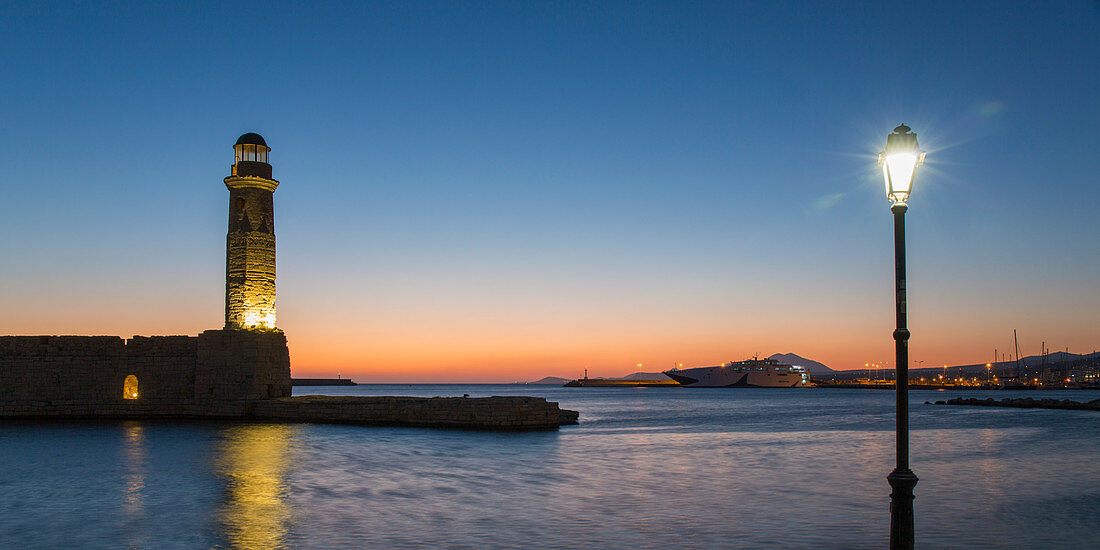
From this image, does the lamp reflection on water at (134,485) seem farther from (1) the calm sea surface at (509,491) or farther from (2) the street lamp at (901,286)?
(2) the street lamp at (901,286)

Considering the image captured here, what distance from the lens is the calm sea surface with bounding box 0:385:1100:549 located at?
29.3 ft

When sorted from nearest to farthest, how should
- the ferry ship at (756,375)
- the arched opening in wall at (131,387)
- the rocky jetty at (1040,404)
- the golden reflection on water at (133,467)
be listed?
the golden reflection on water at (133,467) < the arched opening in wall at (131,387) < the rocky jetty at (1040,404) < the ferry ship at (756,375)

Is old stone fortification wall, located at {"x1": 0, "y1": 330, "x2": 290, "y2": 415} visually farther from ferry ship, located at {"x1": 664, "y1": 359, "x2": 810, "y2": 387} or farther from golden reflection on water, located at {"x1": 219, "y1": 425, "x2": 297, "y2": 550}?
ferry ship, located at {"x1": 664, "y1": 359, "x2": 810, "y2": 387}

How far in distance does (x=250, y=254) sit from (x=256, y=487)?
47.9ft

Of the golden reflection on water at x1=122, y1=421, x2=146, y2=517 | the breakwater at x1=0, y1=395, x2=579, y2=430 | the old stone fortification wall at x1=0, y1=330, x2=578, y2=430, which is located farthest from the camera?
the old stone fortification wall at x1=0, y1=330, x2=578, y2=430

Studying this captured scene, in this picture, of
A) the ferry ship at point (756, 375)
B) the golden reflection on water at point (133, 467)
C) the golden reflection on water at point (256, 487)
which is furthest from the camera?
the ferry ship at point (756, 375)

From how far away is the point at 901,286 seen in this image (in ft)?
18.2

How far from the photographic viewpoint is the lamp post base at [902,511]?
5.52 m

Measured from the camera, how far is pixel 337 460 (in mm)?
16594

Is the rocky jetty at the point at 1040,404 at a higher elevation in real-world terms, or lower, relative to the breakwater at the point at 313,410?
lower

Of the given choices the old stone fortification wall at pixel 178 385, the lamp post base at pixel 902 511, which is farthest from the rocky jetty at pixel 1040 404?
the lamp post base at pixel 902 511

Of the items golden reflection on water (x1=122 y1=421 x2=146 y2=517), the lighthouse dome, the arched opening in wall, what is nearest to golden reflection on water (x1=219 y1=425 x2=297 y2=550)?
golden reflection on water (x1=122 y1=421 x2=146 y2=517)

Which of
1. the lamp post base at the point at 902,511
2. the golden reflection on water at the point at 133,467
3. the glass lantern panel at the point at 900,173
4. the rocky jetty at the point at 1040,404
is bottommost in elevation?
the rocky jetty at the point at 1040,404

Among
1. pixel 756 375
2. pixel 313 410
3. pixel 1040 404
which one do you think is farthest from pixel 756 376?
pixel 313 410
